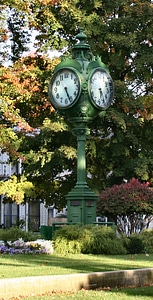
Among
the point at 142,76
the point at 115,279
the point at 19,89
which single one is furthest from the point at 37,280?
the point at 142,76

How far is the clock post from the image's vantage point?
73.8ft

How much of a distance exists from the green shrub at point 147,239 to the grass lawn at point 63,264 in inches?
77.7

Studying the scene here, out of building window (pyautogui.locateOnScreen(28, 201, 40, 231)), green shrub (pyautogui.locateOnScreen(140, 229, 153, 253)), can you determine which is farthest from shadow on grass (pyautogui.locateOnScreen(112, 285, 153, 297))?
building window (pyautogui.locateOnScreen(28, 201, 40, 231))

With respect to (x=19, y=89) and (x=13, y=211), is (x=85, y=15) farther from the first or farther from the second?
(x=13, y=211)

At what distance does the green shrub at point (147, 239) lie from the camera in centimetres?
2192

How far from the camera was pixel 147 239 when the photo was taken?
22828 mm

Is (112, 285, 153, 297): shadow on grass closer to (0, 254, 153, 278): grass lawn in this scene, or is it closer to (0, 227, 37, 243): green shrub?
(0, 254, 153, 278): grass lawn

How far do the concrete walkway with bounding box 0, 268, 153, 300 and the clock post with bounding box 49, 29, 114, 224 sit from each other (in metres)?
7.65

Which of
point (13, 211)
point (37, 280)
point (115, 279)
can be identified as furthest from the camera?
point (13, 211)

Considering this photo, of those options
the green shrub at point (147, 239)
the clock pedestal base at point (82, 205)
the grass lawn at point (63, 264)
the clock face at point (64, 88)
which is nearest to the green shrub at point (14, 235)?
the clock pedestal base at point (82, 205)

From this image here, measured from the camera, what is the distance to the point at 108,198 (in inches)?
943

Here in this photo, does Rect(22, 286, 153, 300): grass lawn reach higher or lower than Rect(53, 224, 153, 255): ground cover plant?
lower

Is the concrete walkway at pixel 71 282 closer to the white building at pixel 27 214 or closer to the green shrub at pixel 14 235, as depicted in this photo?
the green shrub at pixel 14 235

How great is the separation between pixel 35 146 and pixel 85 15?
6.39m
